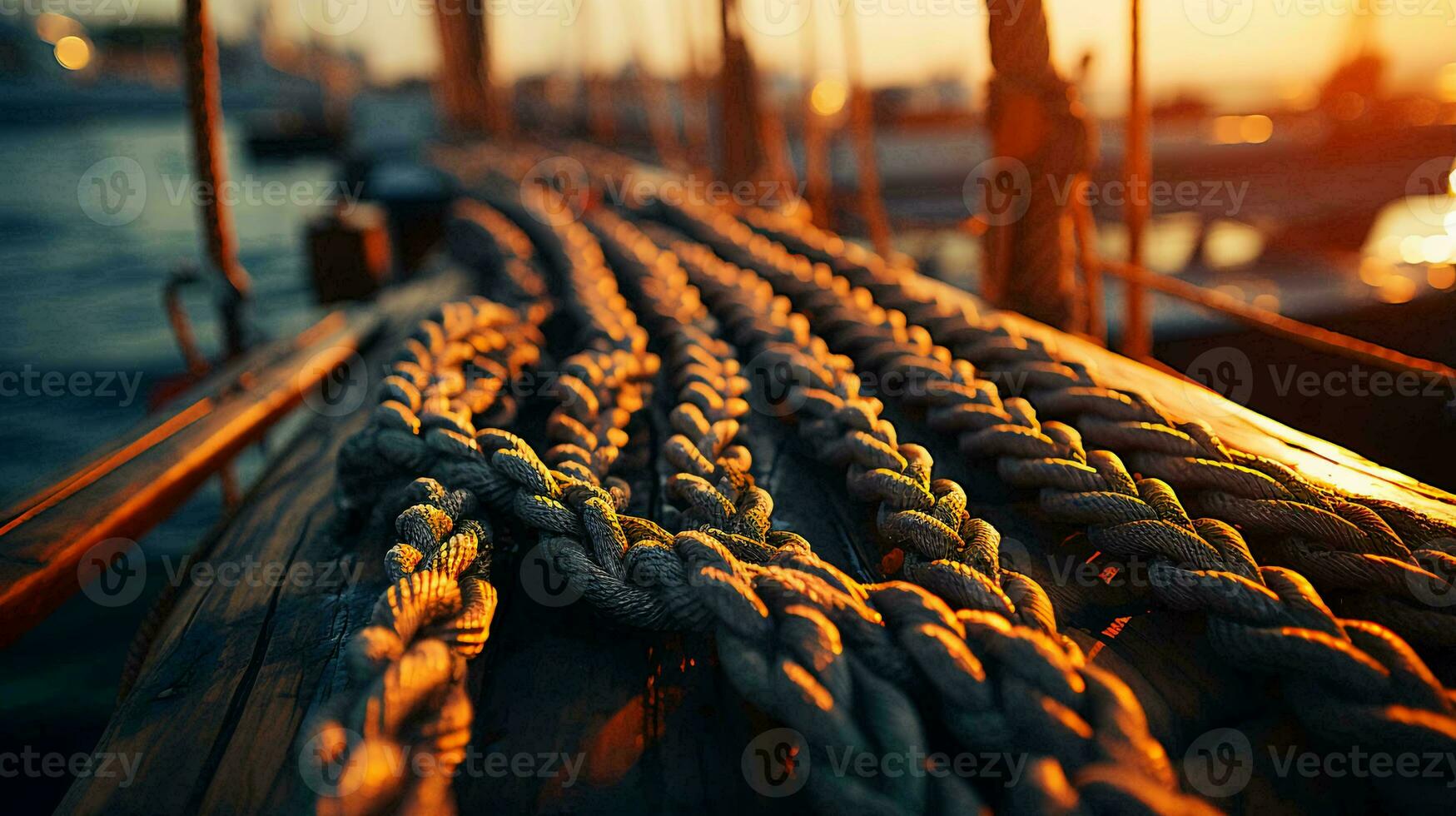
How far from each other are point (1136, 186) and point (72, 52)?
65.1 meters

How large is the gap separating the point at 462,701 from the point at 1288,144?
14.9 meters

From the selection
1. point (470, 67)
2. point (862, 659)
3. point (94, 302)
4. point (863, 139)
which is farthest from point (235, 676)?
point (94, 302)

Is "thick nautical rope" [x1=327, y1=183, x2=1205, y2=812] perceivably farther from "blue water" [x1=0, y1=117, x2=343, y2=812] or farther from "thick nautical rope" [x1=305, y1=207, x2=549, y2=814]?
"blue water" [x1=0, y1=117, x2=343, y2=812]

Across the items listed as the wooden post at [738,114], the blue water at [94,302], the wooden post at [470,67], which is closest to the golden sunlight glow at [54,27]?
the blue water at [94,302]

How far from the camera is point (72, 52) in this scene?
48.8 meters

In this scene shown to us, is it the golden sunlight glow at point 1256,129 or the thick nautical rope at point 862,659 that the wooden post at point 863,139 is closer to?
the thick nautical rope at point 862,659

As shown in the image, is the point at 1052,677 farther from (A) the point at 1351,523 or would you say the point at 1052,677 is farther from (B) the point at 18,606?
(B) the point at 18,606

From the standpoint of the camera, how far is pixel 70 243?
40.4ft

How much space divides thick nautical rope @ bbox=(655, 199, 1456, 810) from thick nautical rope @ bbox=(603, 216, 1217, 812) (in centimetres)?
15

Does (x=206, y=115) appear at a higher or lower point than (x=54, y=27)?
lower

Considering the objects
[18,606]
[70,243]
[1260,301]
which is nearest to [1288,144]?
[1260,301]

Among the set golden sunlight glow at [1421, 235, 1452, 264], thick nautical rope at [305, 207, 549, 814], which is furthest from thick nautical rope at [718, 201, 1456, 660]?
golden sunlight glow at [1421, 235, 1452, 264]

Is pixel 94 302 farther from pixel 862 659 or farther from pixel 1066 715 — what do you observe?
pixel 1066 715

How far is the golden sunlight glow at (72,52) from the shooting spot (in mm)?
47688
